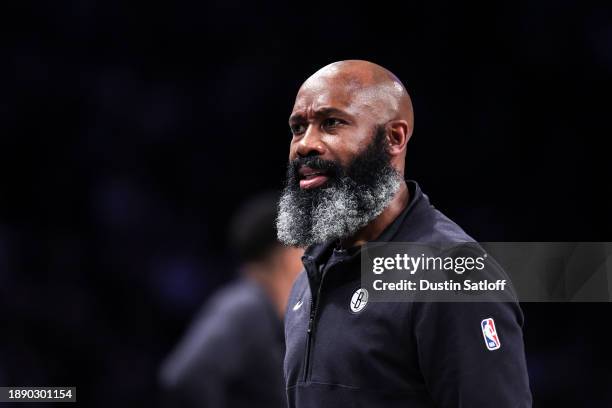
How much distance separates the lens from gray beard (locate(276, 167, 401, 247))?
1762mm

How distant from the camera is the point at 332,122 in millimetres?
1761

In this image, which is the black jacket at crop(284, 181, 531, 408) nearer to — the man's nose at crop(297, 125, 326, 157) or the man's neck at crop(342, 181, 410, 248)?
the man's neck at crop(342, 181, 410, 248)

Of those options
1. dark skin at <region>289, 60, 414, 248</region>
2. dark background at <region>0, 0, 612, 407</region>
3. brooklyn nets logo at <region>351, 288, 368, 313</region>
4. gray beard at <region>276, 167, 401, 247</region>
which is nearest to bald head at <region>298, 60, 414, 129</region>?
dark skin at <region>289, 60, 414, 248</region>

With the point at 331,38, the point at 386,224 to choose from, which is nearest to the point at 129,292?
the point at 331,38

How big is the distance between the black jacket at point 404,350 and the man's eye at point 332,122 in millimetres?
224

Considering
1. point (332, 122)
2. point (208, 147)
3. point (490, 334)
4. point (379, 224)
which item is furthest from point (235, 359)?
point (208, 147)

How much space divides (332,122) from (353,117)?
0.15 ft

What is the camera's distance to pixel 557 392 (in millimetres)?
5039

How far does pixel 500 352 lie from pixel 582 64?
13.9 feet

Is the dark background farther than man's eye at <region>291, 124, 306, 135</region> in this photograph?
Yes

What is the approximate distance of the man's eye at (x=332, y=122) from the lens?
175cm

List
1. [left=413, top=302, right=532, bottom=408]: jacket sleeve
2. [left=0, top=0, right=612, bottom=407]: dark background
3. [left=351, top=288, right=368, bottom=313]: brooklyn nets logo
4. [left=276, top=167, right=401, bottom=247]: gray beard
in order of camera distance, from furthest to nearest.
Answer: [left=0, top=0, right=612, bottom=407]: dark background, [left=276, top=167, right=401, bottom=247]: gray beard, [left=351, top=288, right=368, bottom=313]: brooklyn nets logo, [left=413, top=302, right=532, bottom=408]: jacket sleeve

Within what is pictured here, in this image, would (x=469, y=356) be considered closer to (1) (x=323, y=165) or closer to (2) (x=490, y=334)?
(2) (x=490, y=334)

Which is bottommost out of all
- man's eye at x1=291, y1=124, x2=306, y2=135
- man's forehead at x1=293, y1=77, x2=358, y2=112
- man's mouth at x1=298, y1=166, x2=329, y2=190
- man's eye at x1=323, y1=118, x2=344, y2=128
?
man's mouth at x1=298, y1=166, x2=329, y2=190
